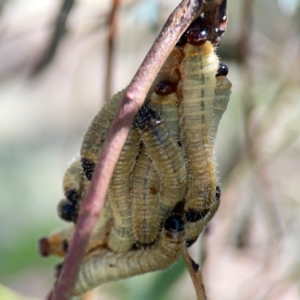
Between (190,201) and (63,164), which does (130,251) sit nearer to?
(190,201)

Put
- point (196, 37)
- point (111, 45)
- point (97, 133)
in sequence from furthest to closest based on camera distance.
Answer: point (111, 45), point (97, 133), point (196, 37)

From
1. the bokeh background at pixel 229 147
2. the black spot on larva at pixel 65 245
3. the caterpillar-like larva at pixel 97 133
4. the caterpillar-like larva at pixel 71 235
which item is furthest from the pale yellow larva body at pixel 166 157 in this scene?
the bokeh background at pixel 229 147

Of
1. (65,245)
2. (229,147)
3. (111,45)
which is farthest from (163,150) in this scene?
(229,147)

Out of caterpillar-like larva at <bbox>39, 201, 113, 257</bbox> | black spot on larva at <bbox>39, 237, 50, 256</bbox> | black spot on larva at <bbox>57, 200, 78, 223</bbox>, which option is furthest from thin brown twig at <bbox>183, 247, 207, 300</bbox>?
black spot on larva at <bbox>39, 237, 50, 256</bbox>

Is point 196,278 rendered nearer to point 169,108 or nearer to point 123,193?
point 123,193

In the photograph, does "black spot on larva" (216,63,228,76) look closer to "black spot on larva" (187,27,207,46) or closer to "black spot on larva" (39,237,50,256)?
"black spot on larva" (187,27,207,46)

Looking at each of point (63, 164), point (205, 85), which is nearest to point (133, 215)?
point (205, 85)

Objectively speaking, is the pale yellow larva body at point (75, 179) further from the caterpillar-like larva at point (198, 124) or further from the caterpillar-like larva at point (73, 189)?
the caterpillar-like larva at point (198, 124)

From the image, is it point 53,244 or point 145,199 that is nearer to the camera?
point 145,199
